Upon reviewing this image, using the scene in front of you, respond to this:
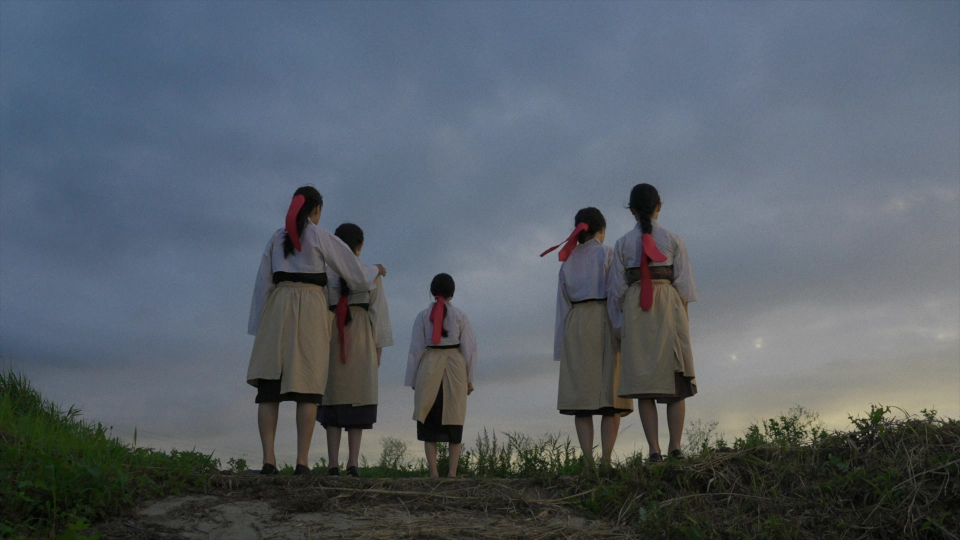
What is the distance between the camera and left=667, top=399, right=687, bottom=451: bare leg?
6.80 m

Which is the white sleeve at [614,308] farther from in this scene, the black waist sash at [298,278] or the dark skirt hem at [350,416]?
the black waist sash at [298,278]

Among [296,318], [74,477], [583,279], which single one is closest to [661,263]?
[583,279]

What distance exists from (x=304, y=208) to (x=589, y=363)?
9.78 feet

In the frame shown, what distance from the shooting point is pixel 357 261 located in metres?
7.00

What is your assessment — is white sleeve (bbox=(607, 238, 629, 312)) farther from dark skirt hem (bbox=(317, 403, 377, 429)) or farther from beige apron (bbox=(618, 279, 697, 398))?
dark skirt hem (bbox=(317, 403, 377, 429))

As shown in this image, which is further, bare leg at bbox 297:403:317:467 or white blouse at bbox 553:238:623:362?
white blouse at bbox 553:238:623:362

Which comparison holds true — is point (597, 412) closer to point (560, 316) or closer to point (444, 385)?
point (560, 316)

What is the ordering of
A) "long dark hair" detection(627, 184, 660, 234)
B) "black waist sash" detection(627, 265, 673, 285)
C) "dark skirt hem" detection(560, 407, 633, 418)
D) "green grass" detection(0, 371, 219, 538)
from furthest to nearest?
"dark skirt hem" detection(560, 407, 633, 418), "long dark hair" detection(627, 184, 660, 234), "black waist sash" detection(627, 265, 673, 285), "green grass" detection(0, 371, 219, 538)

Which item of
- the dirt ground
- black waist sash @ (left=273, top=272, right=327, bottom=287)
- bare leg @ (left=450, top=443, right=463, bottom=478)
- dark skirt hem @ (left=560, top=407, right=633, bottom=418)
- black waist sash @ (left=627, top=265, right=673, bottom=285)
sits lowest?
the dirt ground

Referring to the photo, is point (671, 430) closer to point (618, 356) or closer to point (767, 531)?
point (618, 356)

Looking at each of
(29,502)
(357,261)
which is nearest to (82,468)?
(29,502)

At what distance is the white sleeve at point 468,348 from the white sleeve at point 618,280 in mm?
2174

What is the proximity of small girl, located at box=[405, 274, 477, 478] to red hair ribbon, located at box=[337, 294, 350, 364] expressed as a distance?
153 cm

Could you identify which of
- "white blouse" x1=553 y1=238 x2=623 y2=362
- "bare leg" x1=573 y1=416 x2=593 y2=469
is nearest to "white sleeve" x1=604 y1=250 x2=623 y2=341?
"white blouse" x1=553 y1=238 x2=623 y2=362
